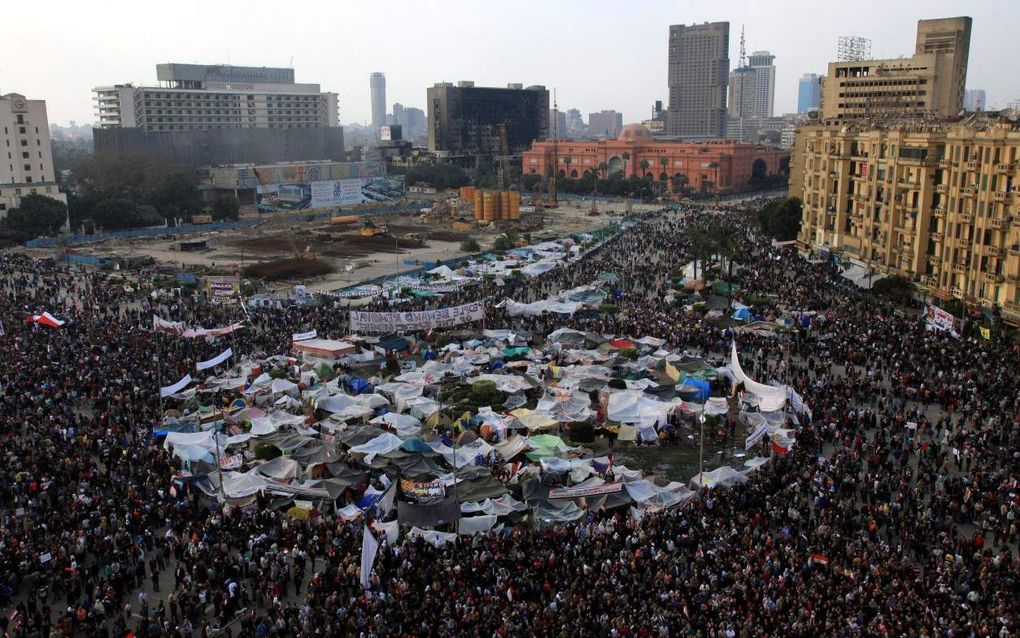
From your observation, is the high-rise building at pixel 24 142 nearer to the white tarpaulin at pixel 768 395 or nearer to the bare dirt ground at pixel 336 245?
the bare dirt ground at pixel 336 245

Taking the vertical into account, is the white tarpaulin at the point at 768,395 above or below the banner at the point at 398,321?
below

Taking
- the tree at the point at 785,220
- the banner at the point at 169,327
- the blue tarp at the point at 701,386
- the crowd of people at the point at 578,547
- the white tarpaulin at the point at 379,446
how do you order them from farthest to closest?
the tree at the point at 785,220 < the banner at the point at 169,327 < the blue tarp at the point at 701,386 < the white tarpaulin at the point at 379,446 < the crowd of people at the point at 578,547

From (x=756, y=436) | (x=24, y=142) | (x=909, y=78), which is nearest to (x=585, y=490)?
(x=756, y=436)

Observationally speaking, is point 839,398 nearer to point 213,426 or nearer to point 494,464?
point 494,464

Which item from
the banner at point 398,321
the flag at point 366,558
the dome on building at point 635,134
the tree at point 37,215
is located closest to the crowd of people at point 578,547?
the flag at point 366,558

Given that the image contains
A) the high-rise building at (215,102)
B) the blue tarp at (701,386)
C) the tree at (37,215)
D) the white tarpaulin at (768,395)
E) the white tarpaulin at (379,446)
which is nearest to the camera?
the white tarpaulin at (379,446)

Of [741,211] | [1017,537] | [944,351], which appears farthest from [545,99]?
[1017,537]
